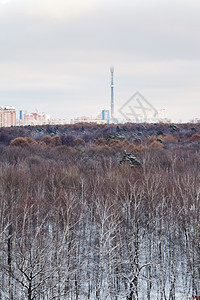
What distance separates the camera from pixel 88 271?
1498cm

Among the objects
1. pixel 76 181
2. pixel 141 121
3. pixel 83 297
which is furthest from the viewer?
pixel 141 121

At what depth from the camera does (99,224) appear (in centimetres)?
1512

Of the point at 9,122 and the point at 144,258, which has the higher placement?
the point at 9,122

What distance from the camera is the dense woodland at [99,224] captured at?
12.0 metres

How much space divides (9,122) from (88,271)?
9691 centimetres

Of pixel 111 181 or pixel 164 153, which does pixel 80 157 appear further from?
pixel 111 181

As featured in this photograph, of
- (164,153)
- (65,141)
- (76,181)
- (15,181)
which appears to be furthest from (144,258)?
(65,141)

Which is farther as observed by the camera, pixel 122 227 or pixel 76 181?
pixel 76 181

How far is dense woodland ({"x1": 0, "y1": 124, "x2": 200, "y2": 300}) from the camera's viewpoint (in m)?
12.0

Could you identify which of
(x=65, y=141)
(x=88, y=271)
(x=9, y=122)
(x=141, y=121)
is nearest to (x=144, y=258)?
(x=88, y=271)

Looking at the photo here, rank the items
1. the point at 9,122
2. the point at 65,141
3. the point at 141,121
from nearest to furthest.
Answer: the point at 65,141
the point at 141,121
the point at 9,122

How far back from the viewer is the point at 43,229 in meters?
15.5

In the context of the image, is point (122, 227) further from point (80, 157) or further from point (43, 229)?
point (80, 157)

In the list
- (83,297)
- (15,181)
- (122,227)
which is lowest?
(83,297)
